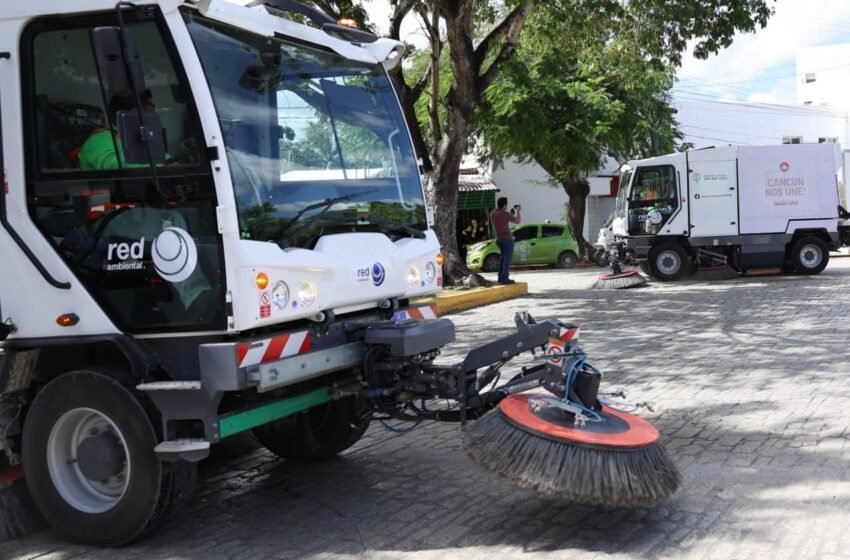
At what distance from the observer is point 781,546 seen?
4.21 metres

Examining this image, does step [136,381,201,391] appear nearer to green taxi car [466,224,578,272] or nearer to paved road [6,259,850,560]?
paved road [6,259,850,560]

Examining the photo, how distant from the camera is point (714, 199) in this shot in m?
19.2

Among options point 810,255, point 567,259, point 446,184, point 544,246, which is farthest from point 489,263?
point 446,184

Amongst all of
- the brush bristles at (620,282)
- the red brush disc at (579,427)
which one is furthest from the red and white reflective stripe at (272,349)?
the brush bristles at (620,282)

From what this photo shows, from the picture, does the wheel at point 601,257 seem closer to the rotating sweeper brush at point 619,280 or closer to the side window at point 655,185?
the side window at point 655,185

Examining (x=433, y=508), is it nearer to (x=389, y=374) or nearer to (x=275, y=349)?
(x=389, y=374)

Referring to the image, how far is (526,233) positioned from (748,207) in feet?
33.2

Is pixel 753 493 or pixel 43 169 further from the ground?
pixel 43 169

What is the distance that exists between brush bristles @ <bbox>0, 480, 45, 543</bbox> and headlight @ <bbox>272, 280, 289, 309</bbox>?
5.97ft

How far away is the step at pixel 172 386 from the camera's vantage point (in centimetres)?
415

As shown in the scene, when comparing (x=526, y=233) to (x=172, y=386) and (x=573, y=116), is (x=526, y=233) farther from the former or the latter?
(x=172, y=386)

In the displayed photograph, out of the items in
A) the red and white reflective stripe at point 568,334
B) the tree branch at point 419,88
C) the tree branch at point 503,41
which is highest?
the tree branch at point 503,41

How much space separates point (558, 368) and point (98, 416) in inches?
93.6

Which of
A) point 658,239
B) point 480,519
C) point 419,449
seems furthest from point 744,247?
point 480,519
